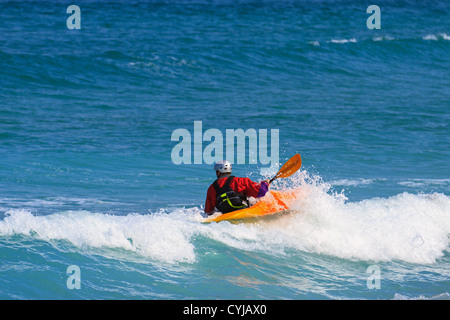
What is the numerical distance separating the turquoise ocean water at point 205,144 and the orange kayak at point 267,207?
13 centimetres

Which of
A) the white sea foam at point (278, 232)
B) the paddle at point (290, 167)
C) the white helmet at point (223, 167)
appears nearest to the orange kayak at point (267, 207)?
the white sea foam at point (278, 232)

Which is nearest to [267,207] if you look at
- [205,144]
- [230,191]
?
[230,191]

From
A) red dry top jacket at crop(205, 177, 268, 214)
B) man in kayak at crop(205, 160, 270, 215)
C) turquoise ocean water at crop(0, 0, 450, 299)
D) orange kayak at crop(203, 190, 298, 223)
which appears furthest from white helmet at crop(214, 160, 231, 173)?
turquoise ocean water at crop(0, 0, 450, 299)

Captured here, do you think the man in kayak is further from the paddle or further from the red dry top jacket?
the paddle

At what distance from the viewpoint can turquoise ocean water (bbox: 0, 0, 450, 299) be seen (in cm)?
791

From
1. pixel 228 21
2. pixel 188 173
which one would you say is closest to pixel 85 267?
pixel 188 173

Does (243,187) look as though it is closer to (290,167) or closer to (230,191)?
(230,191)

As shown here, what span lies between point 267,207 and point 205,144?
6.61 metres

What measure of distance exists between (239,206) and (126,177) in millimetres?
4502

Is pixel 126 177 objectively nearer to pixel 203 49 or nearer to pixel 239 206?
pixel 239 206

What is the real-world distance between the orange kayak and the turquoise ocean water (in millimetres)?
131

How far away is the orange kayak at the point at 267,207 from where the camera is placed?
900 cm

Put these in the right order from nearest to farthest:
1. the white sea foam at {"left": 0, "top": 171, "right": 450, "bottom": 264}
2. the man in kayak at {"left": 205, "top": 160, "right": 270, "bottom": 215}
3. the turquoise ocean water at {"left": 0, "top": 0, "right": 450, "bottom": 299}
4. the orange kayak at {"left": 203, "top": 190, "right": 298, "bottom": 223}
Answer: the turquoise ocean water at {"left": 0, "top": 0, "right": 450, "bottom": 299}
the white sea foam at {"left": 0, "top": 171, "right": 450, "bottom": 264}
the orange kayak at {"left": 203, "top": 190, "right": 298, "bottom": 223}
the man in kayak at {"left": 205, "top": 160, "right": 270, "bottom": 215}

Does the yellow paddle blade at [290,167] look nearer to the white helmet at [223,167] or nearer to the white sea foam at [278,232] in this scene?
the white sea foam at [278,232]
